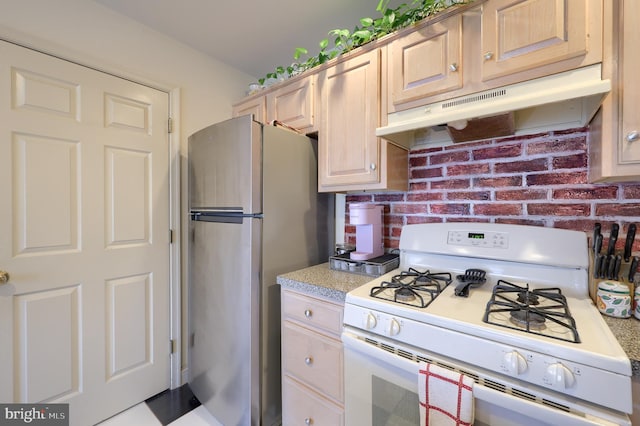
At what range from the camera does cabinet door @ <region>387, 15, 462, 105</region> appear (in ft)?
3.84

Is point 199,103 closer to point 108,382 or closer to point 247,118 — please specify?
point 247,118

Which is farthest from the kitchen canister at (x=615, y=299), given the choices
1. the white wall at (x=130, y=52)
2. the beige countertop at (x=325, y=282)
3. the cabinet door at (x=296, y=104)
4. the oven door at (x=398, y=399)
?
the white wall at (x=130, y=52)

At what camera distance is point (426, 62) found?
1249 millimetres

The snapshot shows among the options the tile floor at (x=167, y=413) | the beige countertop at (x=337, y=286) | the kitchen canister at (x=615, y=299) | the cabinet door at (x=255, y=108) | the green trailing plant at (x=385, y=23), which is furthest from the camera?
the cabinet door at (x=255, y=108)

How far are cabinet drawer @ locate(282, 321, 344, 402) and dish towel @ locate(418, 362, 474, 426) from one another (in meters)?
0.44

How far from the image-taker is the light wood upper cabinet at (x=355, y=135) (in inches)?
56.0

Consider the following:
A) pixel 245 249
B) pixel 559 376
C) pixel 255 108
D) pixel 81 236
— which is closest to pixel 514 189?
pixel 559 376

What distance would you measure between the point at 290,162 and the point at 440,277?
3.29 ft

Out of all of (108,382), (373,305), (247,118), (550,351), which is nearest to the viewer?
(550,351)

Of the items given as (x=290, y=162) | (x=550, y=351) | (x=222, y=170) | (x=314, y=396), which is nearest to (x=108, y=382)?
(x=314, y=396)

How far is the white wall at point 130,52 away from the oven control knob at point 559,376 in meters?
2.10

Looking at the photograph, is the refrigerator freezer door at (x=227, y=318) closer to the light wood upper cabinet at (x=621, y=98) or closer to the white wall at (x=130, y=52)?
the white wall at (x=130, y=52)

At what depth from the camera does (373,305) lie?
3.26ft

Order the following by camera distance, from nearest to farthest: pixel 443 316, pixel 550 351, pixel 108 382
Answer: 1. pixel 550 351
2. pixel 443 316
3. pixel 108 382
